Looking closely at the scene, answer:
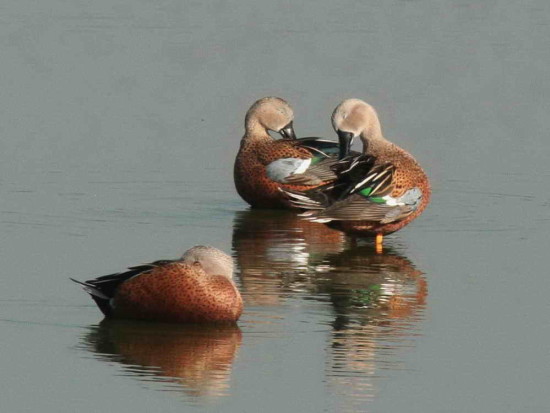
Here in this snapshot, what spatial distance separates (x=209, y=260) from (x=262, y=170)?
17.1 ft

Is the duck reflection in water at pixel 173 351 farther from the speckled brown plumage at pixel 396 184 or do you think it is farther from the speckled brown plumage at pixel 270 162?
the speckled brown plumage at pixel 270 162

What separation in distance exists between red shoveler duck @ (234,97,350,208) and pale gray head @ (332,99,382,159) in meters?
0.88

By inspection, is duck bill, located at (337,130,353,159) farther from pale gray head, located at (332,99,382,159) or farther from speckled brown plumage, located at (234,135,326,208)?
speckled brown plumage, located at (234,135,326,208)

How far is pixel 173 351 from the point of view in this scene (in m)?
10.5

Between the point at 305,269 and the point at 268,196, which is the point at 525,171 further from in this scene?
the point at 305,269

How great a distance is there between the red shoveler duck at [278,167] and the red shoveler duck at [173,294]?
4.94m

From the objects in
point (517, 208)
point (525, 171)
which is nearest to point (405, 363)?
point (517, 208)

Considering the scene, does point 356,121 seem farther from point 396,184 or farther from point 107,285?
point 107,285

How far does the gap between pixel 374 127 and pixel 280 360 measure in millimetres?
5028

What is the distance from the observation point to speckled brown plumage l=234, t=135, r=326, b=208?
1634 cm

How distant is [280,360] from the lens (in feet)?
33.8

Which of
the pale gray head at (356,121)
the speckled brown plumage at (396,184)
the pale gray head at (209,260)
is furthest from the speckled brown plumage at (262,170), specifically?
the pale gray head at (209,260)

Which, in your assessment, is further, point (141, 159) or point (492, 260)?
point (141, 159)

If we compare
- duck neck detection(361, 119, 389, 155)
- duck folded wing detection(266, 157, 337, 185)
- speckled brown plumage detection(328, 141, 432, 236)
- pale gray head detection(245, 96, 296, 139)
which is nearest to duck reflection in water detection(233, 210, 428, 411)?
speckled brown plumage detection(328, 141, 432, 236)
